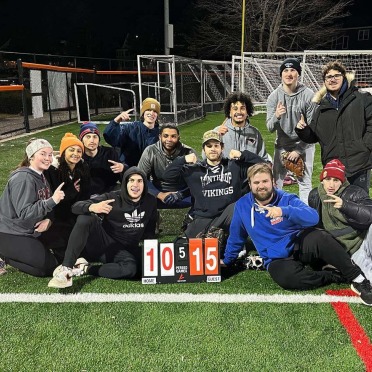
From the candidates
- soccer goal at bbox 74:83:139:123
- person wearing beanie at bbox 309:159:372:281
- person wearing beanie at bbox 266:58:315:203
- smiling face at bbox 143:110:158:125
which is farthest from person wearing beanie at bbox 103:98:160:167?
soccer goal at bbox 74:83:139:123

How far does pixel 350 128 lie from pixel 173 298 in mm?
2258

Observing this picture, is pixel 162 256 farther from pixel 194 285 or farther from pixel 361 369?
pixel 361 369

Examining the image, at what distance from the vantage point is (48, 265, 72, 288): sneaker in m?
3.56

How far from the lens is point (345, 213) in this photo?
3537mm

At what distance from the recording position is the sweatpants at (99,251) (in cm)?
368

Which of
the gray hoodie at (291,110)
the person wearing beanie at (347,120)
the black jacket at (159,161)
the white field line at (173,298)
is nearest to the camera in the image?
the white field line at (173,298)

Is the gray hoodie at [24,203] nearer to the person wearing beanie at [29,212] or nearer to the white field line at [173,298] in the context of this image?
the person wearing beanie at [29,212]

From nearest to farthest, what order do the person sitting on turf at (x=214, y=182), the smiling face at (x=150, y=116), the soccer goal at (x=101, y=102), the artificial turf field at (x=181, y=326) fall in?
the artificial turf field at (x=181, y=326), the person sitting on turf at (x=214, y=182), the smiling face at (x=150, y=116), the soccer goal at (x=101, y=102)

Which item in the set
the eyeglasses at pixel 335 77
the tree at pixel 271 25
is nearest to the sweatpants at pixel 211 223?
the eyeglasses at pixel 335 77

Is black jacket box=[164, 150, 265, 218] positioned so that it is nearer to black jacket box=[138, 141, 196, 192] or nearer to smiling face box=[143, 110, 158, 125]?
black jacket box=[138, 141, 196, 192]

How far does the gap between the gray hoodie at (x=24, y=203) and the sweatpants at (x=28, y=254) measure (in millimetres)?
60

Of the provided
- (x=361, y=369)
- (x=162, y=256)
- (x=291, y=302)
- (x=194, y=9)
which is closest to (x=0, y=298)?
(x=162, y=256)

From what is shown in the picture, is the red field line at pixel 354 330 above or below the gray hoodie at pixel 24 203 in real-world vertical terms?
below

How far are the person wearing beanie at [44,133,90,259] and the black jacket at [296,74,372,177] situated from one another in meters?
2.34
